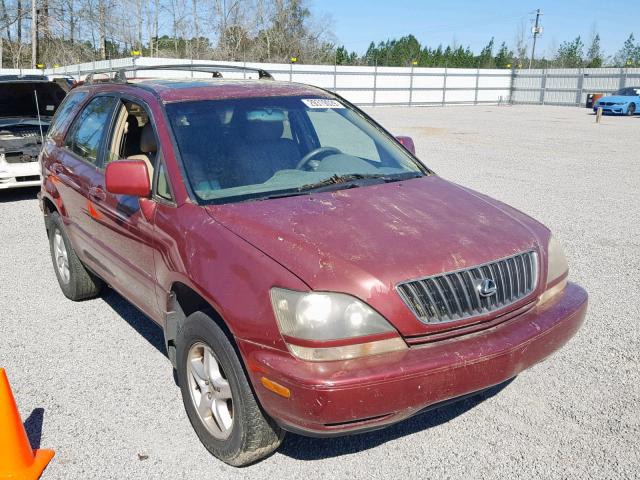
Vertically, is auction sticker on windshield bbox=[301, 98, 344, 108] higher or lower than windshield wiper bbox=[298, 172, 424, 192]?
higher

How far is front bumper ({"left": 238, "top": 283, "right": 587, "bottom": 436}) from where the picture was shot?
2361 millimetres

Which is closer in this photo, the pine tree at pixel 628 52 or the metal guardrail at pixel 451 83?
the metal guardrail at pixel 451 83

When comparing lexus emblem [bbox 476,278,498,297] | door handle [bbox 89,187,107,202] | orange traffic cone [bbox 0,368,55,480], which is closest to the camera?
lexus emblem [bbox 476,278,498,297]

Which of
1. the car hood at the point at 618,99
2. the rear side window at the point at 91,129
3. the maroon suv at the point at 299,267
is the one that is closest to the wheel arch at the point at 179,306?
the maroon suv at the point at 299,267

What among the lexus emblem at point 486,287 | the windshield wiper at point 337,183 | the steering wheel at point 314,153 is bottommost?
the lexus emblem at point 486,287

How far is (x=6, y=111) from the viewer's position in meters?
10.1

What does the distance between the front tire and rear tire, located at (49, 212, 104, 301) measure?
2.25 m

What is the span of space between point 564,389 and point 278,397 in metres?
2.06

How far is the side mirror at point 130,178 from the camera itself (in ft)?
10.6

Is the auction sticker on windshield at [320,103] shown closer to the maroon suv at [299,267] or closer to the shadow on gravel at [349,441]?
the maroon suv at [299,267]

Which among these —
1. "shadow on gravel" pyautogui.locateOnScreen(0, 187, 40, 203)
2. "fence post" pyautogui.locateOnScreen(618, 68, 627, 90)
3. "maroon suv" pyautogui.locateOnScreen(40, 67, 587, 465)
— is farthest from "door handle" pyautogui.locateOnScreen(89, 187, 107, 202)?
"fence post" pyautogui.locateOnScreen(618, 68, 627, 90)

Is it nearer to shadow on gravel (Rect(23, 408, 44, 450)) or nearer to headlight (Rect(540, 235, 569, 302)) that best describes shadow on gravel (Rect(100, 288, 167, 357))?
shadow on gravel (Rect(23, 408, 44, 450))

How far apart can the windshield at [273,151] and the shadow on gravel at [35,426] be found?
1.55 metres

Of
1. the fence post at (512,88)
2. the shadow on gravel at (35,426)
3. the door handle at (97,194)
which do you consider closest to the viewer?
the shadow on gravel at (35,426)
